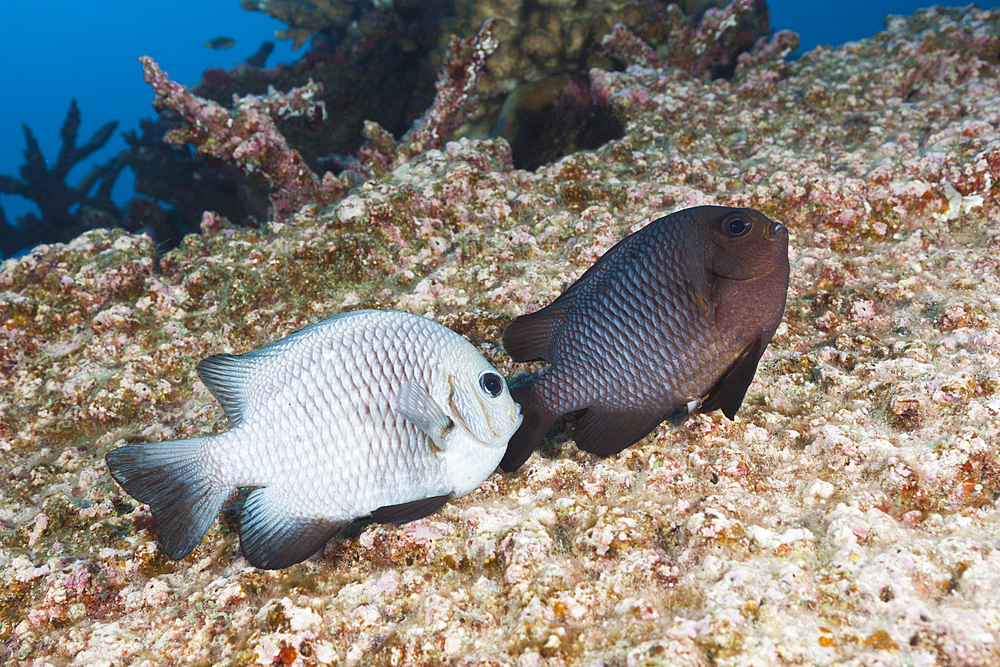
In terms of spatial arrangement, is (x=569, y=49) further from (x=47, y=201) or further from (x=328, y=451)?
(x=47, y=201)

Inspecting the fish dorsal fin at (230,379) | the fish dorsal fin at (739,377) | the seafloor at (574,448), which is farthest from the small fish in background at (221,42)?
the fish dorsal fin at (739,377)

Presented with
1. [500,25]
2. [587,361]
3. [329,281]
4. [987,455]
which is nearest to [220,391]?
[587,361]

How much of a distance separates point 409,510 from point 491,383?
44 cm

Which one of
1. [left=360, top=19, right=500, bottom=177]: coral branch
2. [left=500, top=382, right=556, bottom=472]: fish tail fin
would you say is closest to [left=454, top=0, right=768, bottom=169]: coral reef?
[left=360, top=19, right=500, bottom=177]: coral branch

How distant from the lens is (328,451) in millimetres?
1561

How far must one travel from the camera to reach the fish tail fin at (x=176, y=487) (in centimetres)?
156

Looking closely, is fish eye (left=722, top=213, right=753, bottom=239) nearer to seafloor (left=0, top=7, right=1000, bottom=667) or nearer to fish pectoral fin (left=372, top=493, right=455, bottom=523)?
seafloor (left=0, top=7, right=1000, bottom=667)

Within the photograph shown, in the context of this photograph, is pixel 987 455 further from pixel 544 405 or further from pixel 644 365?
pixel 544 405

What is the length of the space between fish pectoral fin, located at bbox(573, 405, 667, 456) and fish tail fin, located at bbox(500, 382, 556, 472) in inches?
5.2

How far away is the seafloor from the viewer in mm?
1514

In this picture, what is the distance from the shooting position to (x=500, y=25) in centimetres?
635

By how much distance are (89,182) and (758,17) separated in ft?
34.9

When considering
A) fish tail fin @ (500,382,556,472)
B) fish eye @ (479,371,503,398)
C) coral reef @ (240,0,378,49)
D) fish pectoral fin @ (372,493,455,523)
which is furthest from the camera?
coral reef @ (240,0,378,49)

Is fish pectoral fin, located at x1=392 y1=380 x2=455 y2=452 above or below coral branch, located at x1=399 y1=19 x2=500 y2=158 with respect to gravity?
below
